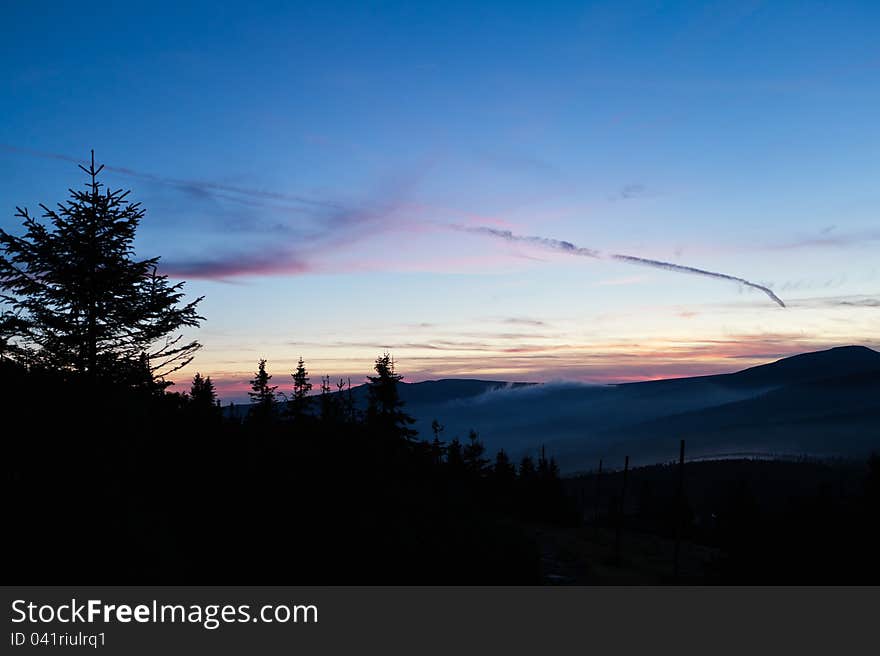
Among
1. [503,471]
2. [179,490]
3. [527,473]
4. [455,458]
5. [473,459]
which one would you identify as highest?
[179,490]

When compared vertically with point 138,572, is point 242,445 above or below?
above

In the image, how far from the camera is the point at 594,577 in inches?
1000

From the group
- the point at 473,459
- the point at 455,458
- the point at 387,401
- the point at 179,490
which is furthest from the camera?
the point at 473,459

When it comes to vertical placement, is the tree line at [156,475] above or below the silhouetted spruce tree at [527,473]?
above

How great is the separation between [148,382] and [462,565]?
11.6m

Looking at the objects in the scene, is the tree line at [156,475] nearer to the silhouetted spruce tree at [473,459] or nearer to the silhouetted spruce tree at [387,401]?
the silhouetted spruce tree at [387,401]

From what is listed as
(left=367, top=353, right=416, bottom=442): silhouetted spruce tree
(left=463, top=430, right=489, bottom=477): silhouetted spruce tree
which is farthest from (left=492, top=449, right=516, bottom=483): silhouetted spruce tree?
(left=367, top=353, right=416, bottom=442): silhouetted spruce tree

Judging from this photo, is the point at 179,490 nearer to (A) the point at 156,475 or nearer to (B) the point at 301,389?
(A) the point at 156,475

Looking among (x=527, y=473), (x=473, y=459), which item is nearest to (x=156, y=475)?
(x=473, y=459)

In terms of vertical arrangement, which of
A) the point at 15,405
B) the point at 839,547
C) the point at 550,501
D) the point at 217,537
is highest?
the point at 15,405

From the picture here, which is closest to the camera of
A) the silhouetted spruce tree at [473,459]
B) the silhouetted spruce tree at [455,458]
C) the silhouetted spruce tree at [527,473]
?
the silhouetted spruce tree at [455,458]

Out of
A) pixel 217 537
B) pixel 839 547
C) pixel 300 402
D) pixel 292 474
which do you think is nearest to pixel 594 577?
pixel 839 547

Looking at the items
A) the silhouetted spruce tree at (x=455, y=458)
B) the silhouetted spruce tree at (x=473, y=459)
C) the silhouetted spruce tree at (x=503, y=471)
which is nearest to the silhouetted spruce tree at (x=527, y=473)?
the silhouetted spruce tree at (x=503, y=471)
